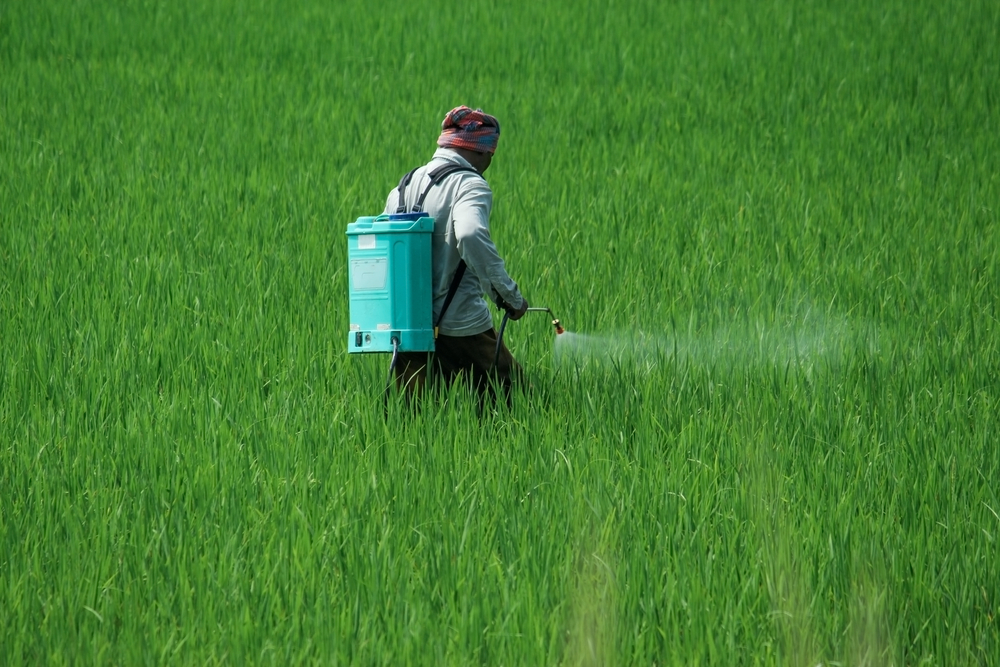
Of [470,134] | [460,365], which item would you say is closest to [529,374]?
[460,365]

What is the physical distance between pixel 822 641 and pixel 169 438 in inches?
85.5

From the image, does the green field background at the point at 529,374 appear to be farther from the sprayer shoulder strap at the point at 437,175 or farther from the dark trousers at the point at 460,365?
the sprayer shoulder strap at the point at 437,175

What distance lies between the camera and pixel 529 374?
172 inches

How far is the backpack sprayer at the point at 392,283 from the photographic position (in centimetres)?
357

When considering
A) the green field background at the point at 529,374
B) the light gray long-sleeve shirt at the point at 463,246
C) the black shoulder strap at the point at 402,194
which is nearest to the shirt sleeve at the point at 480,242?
the light gray long-sleeve shirt at the point at 463,246

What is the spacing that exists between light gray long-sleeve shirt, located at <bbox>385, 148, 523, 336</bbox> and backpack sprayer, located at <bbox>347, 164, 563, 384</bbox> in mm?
100

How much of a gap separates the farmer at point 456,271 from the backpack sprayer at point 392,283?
Answer: 0.34 ft

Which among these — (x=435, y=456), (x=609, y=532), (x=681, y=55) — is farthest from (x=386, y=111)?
(x=609, y=532)

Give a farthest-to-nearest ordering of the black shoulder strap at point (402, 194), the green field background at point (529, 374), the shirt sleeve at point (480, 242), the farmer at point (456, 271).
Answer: the black shoulder strap at point (402, 194), the farmer at point (456, 271), the shirt sleeve at point (480, 242), the green field background at point (529, 374)

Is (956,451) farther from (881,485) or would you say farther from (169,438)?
(169,438)

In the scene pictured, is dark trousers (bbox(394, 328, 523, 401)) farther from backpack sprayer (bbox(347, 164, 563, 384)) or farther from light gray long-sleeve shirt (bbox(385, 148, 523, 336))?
backpack sprayer (bbox(347, 164, 563, 384))

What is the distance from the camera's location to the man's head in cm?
374

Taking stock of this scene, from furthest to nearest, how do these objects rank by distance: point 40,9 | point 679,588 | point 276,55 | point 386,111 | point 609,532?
point 40,9 → point 276,55 → point 386,111 → point 609,532 → point 679,588

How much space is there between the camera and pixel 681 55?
1055 centimetres
